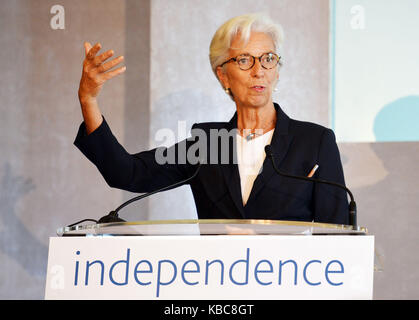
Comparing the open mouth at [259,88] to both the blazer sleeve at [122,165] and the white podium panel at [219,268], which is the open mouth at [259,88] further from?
the white podium panel at [219,268]

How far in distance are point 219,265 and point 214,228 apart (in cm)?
8

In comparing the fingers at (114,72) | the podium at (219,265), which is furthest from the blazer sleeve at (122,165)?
the podium at (219,265)

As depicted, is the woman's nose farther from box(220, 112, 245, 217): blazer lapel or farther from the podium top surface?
the podium top surface

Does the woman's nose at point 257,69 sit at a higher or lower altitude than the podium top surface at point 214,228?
higher

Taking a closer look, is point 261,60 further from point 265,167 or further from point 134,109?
point 134,109

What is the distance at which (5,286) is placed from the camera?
2.94 meters

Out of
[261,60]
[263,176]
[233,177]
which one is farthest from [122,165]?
[261,60]

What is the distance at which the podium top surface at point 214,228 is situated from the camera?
1157 millimetres

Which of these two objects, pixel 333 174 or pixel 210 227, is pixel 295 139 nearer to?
pixel 333 174

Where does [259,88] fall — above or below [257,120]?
above

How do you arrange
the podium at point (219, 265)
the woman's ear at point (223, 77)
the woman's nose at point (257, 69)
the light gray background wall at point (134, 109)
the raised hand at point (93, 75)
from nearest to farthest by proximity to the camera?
the podium at point (219, 265) < the raised hand at point (93, 75) < the woman's nose at point (257, 69) < the woman's ear at point (223, 77) < the light gray background wall at point (134, 109)

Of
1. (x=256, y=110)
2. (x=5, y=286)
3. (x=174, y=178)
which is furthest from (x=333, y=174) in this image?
(x=5, y=286)

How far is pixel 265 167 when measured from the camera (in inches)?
75.2

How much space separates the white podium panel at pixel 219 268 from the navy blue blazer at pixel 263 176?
705 millimetres
